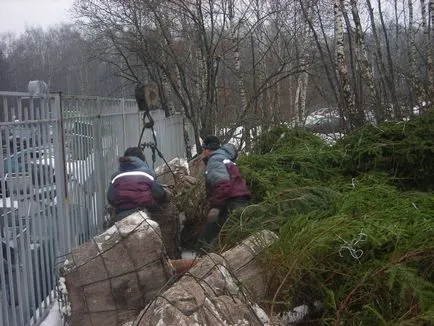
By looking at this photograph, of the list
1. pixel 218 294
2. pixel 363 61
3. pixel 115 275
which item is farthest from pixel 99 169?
pixel 363 61

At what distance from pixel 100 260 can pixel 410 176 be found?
4.16 meters

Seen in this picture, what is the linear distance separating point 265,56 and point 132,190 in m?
13.1

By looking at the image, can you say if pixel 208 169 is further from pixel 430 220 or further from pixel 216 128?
pixel 216 128

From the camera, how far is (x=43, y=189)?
4.75 meters

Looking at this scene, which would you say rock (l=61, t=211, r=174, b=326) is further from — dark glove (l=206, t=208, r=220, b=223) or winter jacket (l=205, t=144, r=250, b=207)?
dark glove (l=206, t=208, r=220, b=223)

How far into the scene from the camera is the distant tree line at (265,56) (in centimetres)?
1180

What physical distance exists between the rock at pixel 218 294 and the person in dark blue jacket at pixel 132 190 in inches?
73.0

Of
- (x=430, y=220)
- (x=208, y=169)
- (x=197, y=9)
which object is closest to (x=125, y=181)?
(x=208, y=169)

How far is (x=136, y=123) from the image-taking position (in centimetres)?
998

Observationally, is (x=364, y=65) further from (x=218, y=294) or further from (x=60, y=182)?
(x=218, y=294)

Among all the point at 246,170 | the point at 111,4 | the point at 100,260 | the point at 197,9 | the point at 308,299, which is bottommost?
the point at 308,299

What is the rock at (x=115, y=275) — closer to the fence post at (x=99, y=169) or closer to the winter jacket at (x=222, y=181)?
the winter jacket at (x=222, y=181)

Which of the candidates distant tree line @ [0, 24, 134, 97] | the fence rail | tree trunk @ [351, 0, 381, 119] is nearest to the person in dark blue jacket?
the fence rail

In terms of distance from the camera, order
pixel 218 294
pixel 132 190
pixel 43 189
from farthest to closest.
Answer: pixel 132 190
pixel 43 189
pixel 218 294
